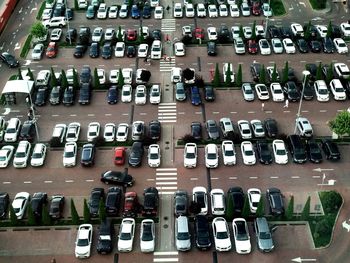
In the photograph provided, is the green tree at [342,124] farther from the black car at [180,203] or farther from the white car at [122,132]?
the white car at [122,132]

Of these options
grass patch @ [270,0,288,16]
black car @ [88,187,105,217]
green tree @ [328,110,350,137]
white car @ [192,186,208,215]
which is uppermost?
green tree @ [328,110,350,137]

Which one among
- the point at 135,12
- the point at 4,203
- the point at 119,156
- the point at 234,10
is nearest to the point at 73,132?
the point at 119,156

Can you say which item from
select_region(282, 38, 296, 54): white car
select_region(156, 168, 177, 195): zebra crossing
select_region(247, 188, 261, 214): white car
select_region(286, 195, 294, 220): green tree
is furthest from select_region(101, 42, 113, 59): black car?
select_region(286, 195, 294, 220): green tree

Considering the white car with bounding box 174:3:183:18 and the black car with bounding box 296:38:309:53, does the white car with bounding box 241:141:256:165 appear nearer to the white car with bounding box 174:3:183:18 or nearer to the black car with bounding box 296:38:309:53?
the black car with bounding box 296:38:309:53

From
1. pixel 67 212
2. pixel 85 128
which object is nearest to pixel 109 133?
pixel 85 128

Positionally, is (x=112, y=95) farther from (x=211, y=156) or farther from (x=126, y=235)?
(x=126, y=235)

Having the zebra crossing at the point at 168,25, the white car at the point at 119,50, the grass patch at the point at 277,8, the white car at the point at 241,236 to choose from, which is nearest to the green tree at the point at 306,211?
the white car at the point at 241,236
